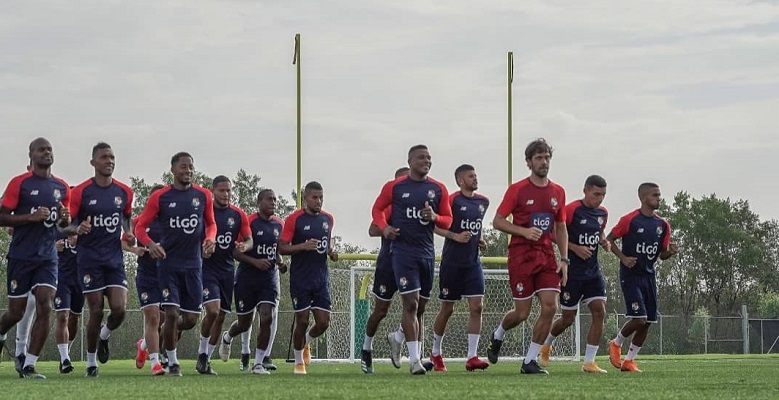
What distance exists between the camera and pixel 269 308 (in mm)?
16812

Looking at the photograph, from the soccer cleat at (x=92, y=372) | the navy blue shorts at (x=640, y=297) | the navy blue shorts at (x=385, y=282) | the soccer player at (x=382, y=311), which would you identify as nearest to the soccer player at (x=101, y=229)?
the soccer cleat at (x=92, y=372)

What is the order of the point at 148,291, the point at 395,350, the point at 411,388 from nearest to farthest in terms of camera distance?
1. the point at 411,388
2. the point at 148,291
3. the point at 395,350

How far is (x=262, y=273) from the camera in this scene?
17016 mm

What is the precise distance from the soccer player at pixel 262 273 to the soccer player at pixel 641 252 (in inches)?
163

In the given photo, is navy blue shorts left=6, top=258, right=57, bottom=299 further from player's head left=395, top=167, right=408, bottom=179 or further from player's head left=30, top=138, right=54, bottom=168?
player's head left=395, top=167, right=408, bottom=179

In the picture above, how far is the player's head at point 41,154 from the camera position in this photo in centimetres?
1376

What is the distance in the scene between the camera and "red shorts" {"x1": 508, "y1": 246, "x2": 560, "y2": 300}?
14.2 meters

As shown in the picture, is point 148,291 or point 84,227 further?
point 148,291

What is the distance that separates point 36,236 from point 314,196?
3652 millimetres

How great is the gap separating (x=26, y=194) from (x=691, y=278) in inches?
2612

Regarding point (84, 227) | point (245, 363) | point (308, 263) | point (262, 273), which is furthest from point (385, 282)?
point (84, 227)

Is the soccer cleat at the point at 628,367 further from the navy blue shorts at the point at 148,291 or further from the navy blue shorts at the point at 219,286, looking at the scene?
the navy blue shorts at the point at 148,291

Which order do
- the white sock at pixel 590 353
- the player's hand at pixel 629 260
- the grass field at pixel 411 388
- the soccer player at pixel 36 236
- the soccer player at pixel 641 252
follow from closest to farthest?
1. the grass field at pixel 411 388
2. the soccer player at pixel 36 236
3. the white sock at pixel 590 353
4. the player's hand at pixel 629 260
5. the soccer player at pixel 641 252

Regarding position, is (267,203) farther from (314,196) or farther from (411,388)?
(411,388)
